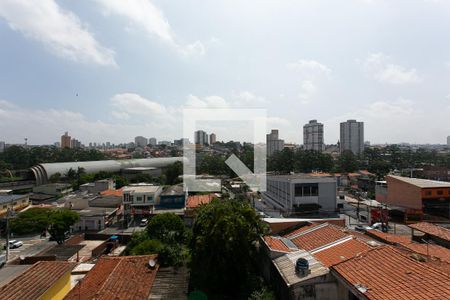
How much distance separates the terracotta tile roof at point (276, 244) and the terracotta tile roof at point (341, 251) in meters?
0.84

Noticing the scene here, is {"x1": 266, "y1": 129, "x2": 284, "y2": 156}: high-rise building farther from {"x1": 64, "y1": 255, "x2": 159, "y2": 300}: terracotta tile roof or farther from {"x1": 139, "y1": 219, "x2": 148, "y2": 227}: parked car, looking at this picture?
{"x1": 64, "y1": 255, "x2": 159, "y2": 300}: terracotta tile roof

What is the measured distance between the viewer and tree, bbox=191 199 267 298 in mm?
7402

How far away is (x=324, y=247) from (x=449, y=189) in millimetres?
15323

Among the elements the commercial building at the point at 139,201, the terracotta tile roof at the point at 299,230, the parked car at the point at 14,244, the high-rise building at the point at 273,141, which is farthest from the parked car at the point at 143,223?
the high-rise building at the point at 273,141

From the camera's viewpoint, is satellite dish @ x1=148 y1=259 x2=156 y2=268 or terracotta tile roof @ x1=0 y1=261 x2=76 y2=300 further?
satellite dish @ x1=148 y1=259 x2=156 y2=268

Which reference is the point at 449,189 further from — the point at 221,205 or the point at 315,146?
the point at 315,146

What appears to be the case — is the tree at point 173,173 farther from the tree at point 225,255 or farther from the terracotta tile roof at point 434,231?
the tree at point 225,255

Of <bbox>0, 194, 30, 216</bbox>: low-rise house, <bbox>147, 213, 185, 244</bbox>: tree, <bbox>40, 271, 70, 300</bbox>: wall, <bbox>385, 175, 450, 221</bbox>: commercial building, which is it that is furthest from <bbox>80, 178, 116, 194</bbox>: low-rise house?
<bbox>385, 175, 450, 221</bbox>: commercial building

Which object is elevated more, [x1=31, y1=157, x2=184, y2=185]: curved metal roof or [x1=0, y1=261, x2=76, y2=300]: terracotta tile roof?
[x1=31, y1=157, x2=184, y2=185]: curved metal roof

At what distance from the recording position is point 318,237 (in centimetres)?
848

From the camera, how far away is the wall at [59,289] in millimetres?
5938

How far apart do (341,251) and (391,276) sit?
234 centimetres

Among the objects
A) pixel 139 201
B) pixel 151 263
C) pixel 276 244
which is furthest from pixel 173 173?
pixel 276 244

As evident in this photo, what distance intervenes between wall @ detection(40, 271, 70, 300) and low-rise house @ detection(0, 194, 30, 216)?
18269 millimetres
